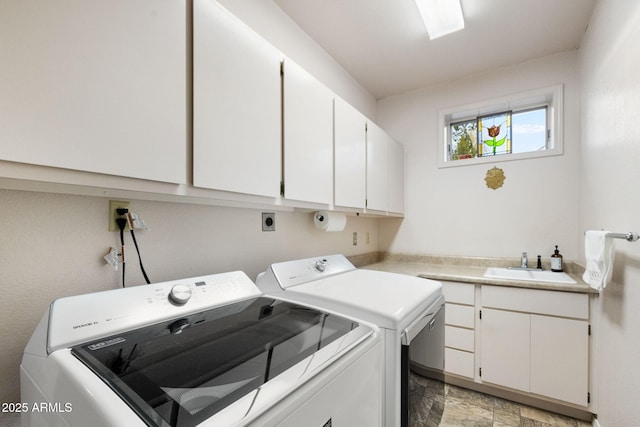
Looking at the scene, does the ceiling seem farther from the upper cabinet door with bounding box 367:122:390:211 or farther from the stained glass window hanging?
the upper cabinet door with bounding box 367:122:390:211

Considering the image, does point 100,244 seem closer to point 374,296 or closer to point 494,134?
point 374,296

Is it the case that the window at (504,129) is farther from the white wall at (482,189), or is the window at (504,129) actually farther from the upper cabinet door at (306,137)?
the upper cabinet door at (306,137)

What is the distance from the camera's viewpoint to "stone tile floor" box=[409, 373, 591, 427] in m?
1.43

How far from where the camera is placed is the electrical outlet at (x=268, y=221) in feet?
5.55

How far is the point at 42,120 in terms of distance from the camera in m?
0.65

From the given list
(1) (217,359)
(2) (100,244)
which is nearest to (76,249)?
(2) (100,244)

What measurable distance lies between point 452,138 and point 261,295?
2593mm

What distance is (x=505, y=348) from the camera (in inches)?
79.1

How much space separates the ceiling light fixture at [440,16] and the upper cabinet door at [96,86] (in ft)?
5.24

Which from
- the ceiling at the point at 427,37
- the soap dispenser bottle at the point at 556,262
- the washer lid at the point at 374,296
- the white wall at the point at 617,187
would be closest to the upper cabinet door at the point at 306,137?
the washer lid at the point at 374,296

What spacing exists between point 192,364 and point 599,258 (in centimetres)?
188

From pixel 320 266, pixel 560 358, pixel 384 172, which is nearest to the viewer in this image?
pixel 320 266

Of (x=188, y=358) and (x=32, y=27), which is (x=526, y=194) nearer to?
(x=188, y=358)

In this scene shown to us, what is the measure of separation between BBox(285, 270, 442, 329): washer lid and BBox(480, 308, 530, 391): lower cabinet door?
91 centimetres
